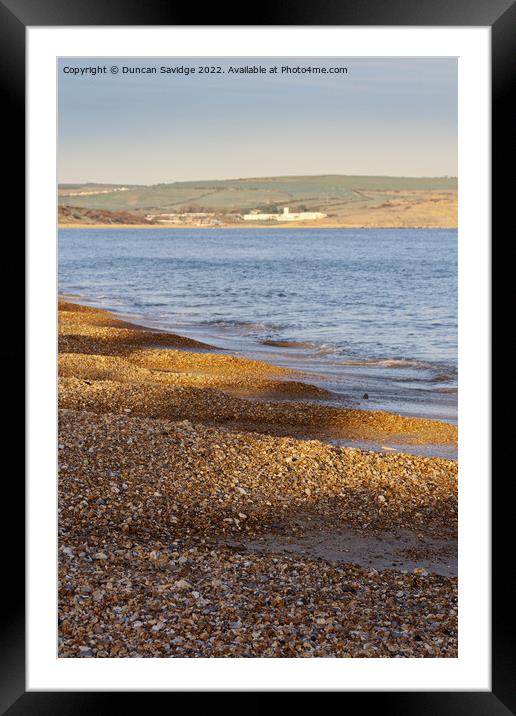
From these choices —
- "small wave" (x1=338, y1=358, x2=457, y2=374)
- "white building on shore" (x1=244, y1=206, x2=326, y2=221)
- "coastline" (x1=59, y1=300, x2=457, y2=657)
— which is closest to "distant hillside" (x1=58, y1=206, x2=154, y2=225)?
"white building on shore" (x1=244, y1=206, x2=326, y2=221)

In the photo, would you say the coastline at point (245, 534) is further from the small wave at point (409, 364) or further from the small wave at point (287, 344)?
the small wave at point (287, 344)

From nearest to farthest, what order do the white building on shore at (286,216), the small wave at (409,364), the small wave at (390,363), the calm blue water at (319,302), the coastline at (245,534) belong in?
the coastline at (245,534), the calm blue water at (319,302), the small wave at (409,364), the small wave at (390,363), the white building on shore at (286,216)

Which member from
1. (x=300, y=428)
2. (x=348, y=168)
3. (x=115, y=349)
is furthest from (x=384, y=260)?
(x=300, y=428)

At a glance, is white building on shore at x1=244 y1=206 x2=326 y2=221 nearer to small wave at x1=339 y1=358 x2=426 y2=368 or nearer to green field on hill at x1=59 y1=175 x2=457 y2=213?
green field on hill at x1=59 y1=175 x2=457 y2=213

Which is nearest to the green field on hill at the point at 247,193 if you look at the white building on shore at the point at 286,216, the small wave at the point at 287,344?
the white building on shore at the point at 286,216

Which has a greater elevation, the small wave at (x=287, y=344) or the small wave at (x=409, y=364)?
the small wave at (x=287, y=344)
